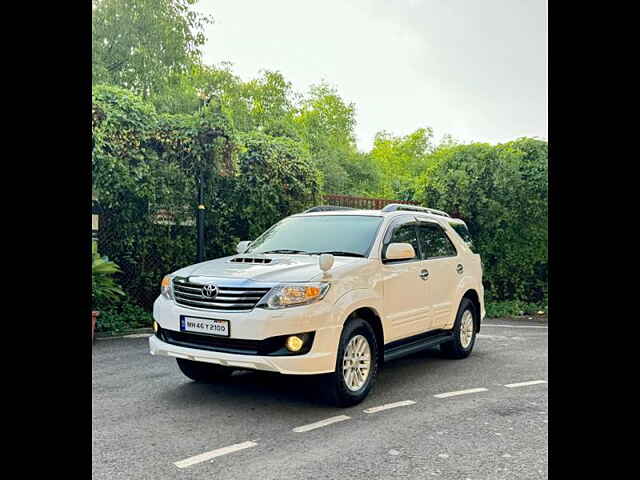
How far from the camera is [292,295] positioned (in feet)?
14.6

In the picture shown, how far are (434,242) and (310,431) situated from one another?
3.19 m

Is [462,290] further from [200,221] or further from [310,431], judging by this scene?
[200,221]

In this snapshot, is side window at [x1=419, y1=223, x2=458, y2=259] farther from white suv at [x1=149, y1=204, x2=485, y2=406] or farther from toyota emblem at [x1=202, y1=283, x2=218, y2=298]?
toyota emblem at [x1=202, y1=283, x2=218, y2=298]

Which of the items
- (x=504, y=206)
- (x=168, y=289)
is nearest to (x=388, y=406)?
(x=168, y=289)

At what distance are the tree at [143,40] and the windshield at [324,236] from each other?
22200 millimetres

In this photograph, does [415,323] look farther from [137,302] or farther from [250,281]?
[137,302]

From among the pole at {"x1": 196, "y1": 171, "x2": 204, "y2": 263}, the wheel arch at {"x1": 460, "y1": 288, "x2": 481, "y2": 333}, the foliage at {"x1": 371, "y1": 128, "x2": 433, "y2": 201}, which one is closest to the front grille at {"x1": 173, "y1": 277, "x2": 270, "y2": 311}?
the wheel arch at {"x1": 460, "y1": 288, "x2": 481, "y2": 333}

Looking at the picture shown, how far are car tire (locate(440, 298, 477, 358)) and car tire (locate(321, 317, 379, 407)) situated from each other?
1932mm

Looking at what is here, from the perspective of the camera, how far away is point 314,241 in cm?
573

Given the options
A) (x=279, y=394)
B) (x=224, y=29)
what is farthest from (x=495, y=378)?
(x=224, y=29)
